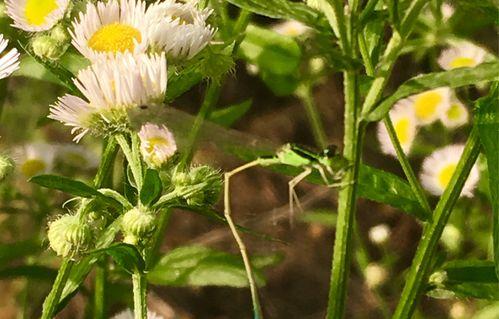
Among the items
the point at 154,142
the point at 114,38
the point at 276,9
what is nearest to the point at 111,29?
the point at 114,38

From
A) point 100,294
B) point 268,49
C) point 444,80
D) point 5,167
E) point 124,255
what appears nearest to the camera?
point 444,80

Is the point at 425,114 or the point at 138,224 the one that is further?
the point at 425,114

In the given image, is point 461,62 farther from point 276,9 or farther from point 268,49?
point 276,9

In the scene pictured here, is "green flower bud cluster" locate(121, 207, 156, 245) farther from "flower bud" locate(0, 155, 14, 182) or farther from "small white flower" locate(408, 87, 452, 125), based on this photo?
"small white flower" locate(408, 87, 452, 125)

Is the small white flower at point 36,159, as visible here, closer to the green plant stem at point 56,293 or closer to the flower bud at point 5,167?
the flower bud at point 5,167

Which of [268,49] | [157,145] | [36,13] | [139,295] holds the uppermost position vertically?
[268,49]

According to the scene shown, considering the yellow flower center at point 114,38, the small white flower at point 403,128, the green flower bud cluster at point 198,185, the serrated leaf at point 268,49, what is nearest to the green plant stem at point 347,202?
the green flower bud cluster at point 198,185
